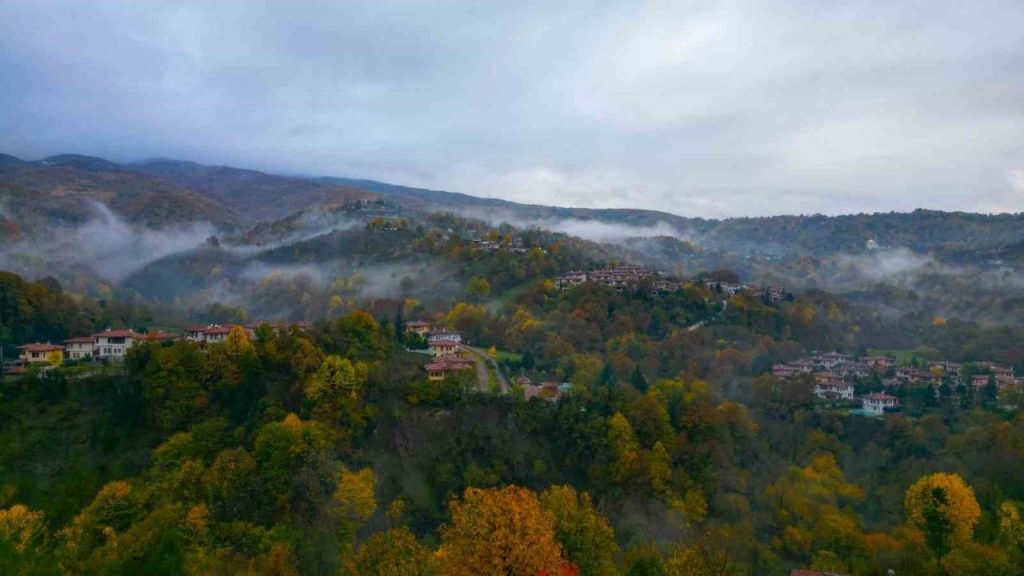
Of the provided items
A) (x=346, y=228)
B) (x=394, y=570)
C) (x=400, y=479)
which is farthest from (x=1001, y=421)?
(x=346, y=228)

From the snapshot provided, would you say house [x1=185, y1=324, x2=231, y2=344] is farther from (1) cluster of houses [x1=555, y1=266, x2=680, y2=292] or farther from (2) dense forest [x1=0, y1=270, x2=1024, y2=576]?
(1) cluster of houses [x1=555, y1=266, x2=680, y2=292]

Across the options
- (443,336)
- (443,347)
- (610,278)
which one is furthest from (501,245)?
(443,347)

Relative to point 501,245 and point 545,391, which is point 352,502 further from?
point 501,245

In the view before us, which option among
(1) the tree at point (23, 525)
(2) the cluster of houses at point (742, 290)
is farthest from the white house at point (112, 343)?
(2) the cluster of houses at point (742, 290)

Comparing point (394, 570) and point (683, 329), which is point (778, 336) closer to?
point (683, 329)

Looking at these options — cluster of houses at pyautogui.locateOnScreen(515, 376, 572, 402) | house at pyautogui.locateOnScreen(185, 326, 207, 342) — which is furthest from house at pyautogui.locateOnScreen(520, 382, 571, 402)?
house at pyautogui.locateOnScreen(185, 326, 207, 342)

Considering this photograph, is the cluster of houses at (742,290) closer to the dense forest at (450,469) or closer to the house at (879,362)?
the house at (879,362)

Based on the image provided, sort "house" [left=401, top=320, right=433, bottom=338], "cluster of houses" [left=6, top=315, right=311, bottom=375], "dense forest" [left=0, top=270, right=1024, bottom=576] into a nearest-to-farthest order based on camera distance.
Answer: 1. "dense forest" [left=0, top=270, right=1024, bottom=576]
2. "cluster of houses" [left=6, top=315, right=311, bottom=375]
3. "house" [left=401, top=320, right=433, bottom=338]
